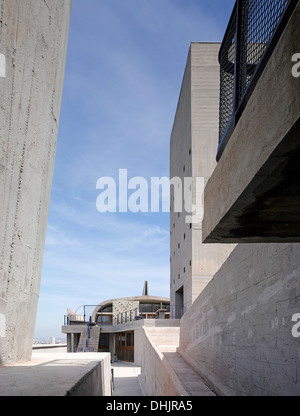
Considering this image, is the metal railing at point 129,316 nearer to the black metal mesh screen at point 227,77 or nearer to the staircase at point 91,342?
the staircase at point 91,342

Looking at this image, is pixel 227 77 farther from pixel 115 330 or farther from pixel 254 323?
pixel 115 330

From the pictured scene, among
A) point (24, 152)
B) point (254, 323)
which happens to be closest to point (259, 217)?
point (254, 323)

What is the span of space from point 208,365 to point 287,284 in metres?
4.31

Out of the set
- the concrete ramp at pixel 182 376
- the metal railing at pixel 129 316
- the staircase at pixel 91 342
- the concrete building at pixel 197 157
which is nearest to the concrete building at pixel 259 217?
the concrete ramp at pixel 182 376

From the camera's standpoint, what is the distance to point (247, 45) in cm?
283

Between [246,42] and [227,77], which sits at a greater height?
[227,77]

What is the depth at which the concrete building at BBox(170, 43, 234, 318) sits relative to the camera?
2045 cm

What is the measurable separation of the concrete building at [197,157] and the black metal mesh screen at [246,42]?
1706 cm

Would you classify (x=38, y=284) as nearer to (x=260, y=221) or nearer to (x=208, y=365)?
(x=208, y=365)

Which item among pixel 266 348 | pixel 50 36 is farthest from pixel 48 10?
pixel 266 348

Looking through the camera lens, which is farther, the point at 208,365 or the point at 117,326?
the point at 117,326

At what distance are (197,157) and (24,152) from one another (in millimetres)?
15969

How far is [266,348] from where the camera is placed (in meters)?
5.20
